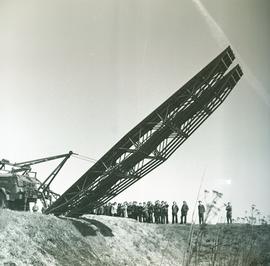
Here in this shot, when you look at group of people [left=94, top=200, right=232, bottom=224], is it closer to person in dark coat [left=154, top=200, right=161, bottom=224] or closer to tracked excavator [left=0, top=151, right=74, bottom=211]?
person in dark coat [left=154, top=200, right=161, bottom=224]

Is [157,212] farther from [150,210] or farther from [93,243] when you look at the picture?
[93,243]

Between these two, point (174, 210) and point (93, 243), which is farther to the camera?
point (174, 210)

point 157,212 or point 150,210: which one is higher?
point 150,210

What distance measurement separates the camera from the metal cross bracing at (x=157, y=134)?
12875 mm

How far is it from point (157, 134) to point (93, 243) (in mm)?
4931

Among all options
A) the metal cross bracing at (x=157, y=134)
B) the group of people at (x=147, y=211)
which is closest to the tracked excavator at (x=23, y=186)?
the metal cross bracing at (x=157, y=134)

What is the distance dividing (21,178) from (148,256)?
6.22 meters

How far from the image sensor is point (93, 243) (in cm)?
1481

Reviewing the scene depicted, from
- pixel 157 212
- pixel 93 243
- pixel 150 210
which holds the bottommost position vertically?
pixel 93 243

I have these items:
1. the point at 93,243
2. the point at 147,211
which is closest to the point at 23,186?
the point at 93,243

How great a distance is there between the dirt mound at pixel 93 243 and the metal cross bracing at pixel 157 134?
58.0 inches

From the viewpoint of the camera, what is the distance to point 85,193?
14.7 m

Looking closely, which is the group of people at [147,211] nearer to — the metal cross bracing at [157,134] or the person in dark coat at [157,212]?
the person in dark coat at [157,212]

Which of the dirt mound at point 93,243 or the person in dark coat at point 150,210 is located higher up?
the person in dark coat at point 150,210
